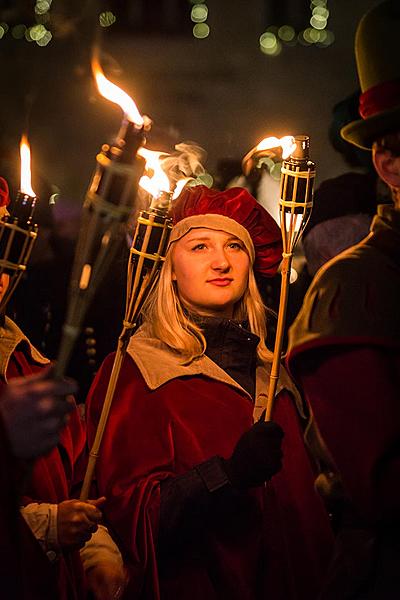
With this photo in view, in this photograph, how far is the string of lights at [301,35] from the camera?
370 cm

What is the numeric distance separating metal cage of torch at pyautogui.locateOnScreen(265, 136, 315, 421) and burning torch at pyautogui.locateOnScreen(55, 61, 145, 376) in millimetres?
692

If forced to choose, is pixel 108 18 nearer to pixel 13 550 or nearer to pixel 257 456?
pixel 257 456

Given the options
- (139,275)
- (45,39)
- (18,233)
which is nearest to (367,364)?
(139,275)

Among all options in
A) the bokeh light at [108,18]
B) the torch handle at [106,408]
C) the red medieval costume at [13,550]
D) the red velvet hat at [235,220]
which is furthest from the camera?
the bokeh light at [108,18]

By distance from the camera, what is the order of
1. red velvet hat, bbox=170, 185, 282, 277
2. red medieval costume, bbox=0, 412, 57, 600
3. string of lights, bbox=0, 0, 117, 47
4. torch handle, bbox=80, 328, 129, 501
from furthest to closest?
string of lights, bbox=0, 0, 117, 47 → red velvet hat, bbox=170, 185, 282, 277 → torch handle, bbox=80, 328, 129, 501 → red medieval costume, bbox=0, 412, 57, 600

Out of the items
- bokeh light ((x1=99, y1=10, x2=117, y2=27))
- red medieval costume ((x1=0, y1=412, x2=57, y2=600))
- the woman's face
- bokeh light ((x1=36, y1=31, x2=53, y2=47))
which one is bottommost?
red medieval costume ((x1=0, y1=412, x2=57, y2=600))

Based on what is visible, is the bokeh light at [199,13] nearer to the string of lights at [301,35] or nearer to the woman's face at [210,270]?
the string of lights at [301,35]

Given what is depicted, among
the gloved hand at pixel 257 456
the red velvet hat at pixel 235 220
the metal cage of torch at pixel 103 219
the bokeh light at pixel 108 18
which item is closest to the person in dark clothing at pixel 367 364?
the metal cage of torch at pixel 103 219

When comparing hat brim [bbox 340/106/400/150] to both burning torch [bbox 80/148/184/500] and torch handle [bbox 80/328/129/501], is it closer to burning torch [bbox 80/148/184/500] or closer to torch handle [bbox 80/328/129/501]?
burning torch [bbox 80/148/184/500]

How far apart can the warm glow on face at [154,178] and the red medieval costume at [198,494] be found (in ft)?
1.77

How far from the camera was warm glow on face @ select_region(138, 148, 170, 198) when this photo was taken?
7.61ft

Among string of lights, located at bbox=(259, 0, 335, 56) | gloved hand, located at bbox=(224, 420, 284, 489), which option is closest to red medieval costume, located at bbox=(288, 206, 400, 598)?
gloved hand, located at bbox=(224, 420, 284, 489)

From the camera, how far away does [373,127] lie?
1.73 meters

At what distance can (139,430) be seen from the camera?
245 cm
